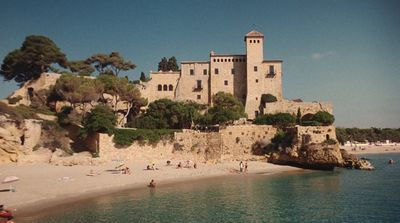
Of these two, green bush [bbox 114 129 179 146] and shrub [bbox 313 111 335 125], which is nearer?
green bush [bbox 114 129 179 146]

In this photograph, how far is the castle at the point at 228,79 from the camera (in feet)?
164

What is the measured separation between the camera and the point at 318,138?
35094 mm

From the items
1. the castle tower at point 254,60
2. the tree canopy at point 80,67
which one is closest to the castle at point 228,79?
the castle tower at point 254,60

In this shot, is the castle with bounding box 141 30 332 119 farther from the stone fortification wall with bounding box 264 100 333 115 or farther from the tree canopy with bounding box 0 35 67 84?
the tree canopy with bounding box 0 35 67 84

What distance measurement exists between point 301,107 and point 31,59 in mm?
33671

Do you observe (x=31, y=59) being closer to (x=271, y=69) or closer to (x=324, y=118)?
(x=271, y=69)

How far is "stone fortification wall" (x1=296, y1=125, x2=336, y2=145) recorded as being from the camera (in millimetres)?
35031

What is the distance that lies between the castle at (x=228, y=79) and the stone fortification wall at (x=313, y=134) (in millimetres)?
13102

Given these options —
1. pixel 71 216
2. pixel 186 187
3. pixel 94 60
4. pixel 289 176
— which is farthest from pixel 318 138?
pixel 94 60

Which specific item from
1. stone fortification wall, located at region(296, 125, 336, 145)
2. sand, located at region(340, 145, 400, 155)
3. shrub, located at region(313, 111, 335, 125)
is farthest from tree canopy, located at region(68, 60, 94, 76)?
sand, located at region(340, 145, 400, 155)

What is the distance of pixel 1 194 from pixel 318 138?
2747cm

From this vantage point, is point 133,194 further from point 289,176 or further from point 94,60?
point 94,60

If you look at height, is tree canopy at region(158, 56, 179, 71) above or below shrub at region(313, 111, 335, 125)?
above

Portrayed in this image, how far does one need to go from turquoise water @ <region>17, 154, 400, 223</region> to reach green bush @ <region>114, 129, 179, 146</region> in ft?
33.5
